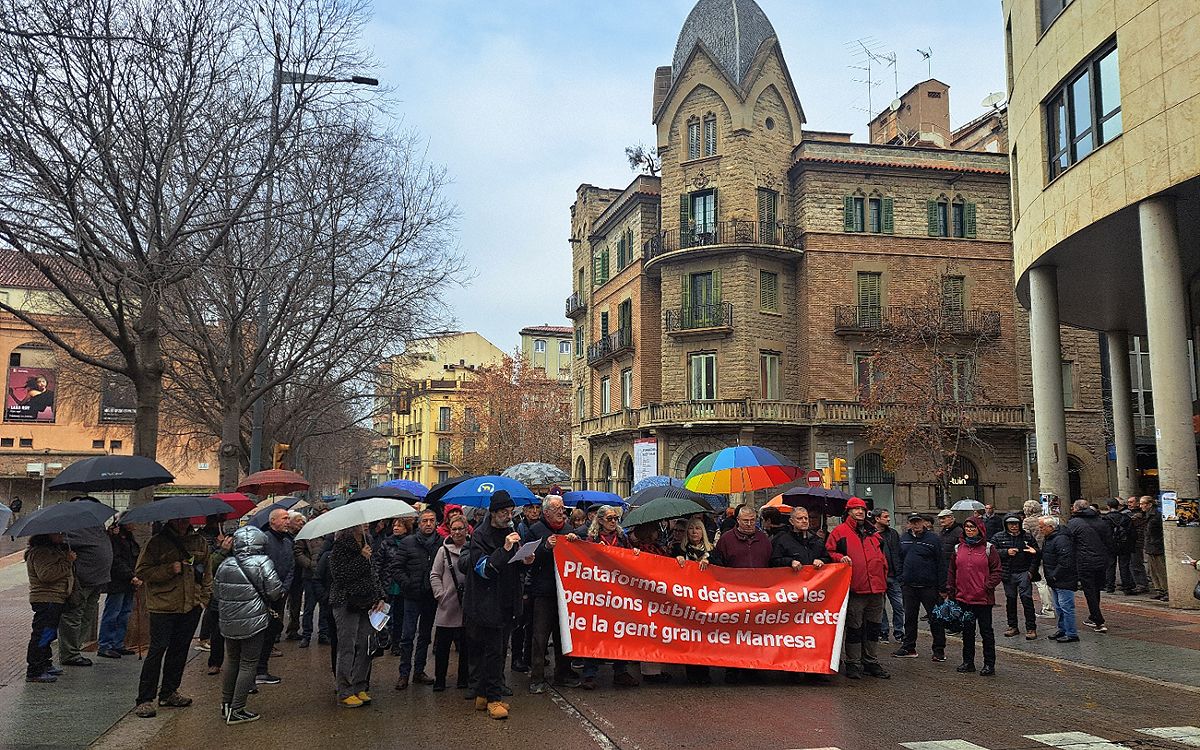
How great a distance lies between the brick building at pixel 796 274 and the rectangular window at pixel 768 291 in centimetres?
9

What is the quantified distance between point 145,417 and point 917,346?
110 ft

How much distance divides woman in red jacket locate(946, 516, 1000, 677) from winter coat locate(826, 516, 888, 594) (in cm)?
85

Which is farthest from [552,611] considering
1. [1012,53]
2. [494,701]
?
[1012,53]

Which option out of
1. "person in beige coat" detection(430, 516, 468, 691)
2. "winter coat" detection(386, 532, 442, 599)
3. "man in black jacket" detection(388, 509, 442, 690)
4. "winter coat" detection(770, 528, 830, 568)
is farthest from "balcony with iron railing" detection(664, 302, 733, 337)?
"person in beige coat" detection(430, 516, 468, 691)

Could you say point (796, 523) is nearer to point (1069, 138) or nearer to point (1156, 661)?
point (1156, 661)

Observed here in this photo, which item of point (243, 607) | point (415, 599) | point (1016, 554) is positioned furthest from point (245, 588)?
point (1016, 554)

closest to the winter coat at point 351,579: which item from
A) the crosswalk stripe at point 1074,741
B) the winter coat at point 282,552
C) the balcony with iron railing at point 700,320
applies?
the winter coat at point 282,552

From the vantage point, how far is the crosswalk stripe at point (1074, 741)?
24.7 ft

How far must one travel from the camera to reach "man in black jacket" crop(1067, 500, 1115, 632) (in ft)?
43.7

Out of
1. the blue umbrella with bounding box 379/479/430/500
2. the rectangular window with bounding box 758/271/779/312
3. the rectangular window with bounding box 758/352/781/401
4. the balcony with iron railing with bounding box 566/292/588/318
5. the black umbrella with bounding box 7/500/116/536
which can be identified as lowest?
the black umbrella with bounding box 7/500/116/536

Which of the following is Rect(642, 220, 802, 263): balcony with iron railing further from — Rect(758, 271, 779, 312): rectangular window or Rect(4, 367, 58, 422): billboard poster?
Rect(4, 367, 58, 422): billboard poster

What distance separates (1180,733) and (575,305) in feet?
162

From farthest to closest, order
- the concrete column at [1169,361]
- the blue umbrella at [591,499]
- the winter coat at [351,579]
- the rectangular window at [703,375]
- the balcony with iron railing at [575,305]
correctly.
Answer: the balcony with iron railing at [575,305] → the rectangular window at [703,375] → the concrete column at [1169,361] → the blue umbrella at [591,499] → the winter coat at [351,579]

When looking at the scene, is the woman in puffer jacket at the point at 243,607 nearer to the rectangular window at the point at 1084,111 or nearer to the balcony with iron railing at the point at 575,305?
the rectangular window at the point at 1084,111
